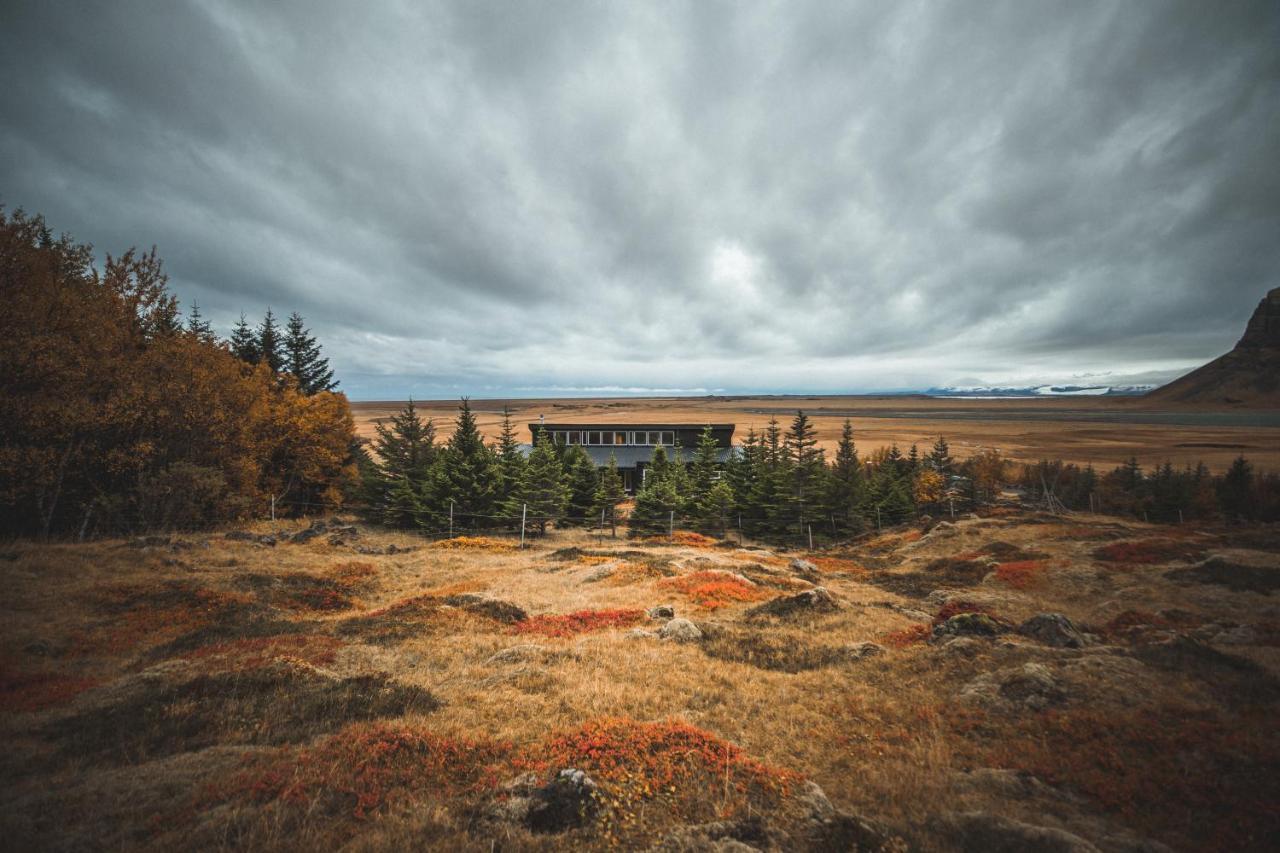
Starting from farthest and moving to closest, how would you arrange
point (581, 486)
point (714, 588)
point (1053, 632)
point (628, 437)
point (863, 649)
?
point (628, 437)
point (581, 486)
point (714, 588)
point (863, 649)
point (1053, 632)

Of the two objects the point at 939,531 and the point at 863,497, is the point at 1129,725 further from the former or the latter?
the point at 863,497

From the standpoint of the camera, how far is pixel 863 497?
45688 mm

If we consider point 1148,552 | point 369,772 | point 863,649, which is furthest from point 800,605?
point 1148,552

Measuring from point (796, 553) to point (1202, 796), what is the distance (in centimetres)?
3276

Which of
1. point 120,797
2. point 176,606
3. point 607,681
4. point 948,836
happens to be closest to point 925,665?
point 948,836

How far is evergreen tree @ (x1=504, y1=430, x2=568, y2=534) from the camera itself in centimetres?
3766

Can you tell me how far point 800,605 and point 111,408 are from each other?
116 feet

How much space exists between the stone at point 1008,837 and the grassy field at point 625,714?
40mm

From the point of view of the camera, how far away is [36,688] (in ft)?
29.5

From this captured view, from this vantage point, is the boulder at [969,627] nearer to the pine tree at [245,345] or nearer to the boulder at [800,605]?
the boulder at [800,605]

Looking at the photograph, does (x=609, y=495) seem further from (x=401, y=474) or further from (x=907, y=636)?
(x=907, y=636)

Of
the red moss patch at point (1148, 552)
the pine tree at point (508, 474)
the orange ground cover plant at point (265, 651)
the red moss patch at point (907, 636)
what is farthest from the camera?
the pine tree at point (508, 474)

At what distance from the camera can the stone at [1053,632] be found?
12.8 metres

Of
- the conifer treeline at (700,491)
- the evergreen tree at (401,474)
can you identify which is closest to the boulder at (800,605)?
the conifer treeline at (700,491)
